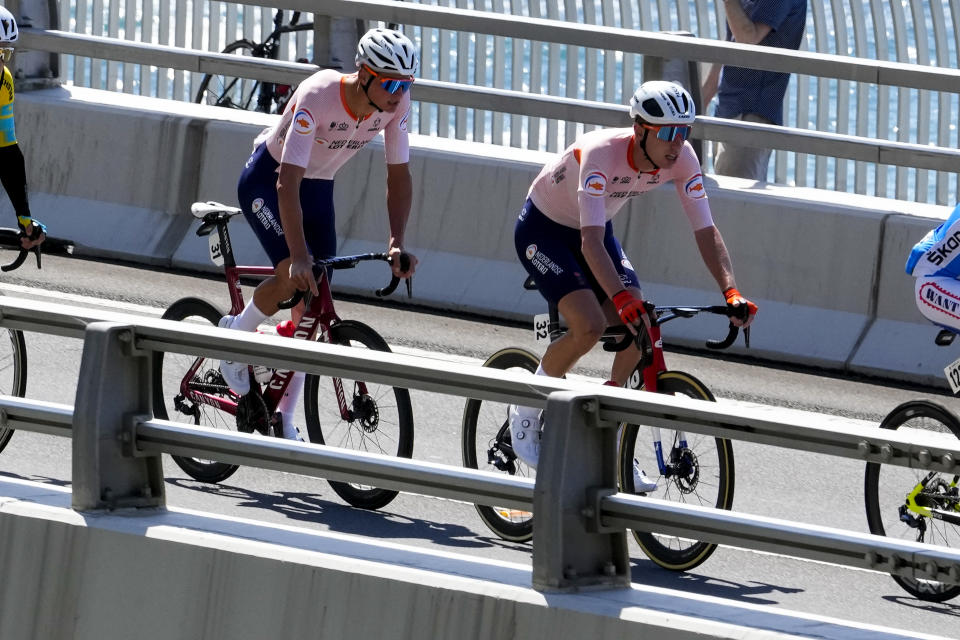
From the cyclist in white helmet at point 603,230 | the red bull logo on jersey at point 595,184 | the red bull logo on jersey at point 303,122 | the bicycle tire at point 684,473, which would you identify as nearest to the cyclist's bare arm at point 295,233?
the red bull logo on jersey at point 303,122

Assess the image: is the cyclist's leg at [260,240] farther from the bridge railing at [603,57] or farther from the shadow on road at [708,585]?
the bridge railing at [603,57]

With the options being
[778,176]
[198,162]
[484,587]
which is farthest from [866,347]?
[484,587]

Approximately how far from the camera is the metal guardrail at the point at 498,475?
15.3 feet

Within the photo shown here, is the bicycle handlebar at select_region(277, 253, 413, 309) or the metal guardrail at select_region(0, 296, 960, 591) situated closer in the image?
the metal guardrail at select_region(0, 296, 960, 591)

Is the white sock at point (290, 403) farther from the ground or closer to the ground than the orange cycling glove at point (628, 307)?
closer to the ground

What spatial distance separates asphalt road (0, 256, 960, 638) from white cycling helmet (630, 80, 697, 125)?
73.0 inches

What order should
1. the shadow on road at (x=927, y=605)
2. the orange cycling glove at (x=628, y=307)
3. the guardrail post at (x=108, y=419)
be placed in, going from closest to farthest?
the guardrail post at (x=108, y=419) < the shadow on road at (x=927, y=605) < the orange cycling glove at (x=628, y=307)

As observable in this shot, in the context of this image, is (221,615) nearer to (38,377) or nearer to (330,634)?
(330,634)

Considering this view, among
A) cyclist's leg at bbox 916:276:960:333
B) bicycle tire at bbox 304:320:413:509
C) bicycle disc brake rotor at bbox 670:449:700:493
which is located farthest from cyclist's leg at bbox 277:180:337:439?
cyclist's leg at bbox 916:276:960:333

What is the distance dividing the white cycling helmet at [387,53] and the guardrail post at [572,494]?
391 centimetres

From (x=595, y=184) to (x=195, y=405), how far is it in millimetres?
2251

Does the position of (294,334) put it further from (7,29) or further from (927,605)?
(927,605)

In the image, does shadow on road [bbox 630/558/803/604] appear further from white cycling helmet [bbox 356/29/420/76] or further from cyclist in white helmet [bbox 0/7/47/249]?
cyclist in white helmet [bbox 0/7/47/249]

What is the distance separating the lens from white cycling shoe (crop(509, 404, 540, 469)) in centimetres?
855
